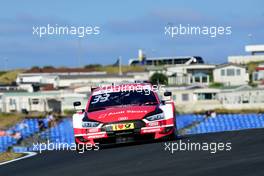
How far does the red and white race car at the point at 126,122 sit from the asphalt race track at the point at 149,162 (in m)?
0.76

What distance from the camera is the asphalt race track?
10469 mm

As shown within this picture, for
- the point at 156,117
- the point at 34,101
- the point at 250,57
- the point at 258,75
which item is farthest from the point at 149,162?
the point at 250,57

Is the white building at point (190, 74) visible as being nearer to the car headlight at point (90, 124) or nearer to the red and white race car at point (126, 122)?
the red and white race car at point (126, 122)

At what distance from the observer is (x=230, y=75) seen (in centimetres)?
9831

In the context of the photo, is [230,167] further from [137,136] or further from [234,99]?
[234,99]

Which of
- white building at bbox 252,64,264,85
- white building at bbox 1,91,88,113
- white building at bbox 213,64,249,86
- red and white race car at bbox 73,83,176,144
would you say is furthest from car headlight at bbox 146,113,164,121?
white building at bbox 252,64,264,85

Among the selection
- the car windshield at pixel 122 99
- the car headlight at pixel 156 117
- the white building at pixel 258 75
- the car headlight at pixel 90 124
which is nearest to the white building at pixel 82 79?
the white building at pixel 258 75

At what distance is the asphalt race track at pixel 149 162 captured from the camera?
10.5 meters

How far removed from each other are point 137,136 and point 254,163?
19.2 feet

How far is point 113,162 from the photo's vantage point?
12.6m

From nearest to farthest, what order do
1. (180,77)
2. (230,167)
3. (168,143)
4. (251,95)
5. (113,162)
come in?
(230,167) → (113,162) → (168,143) → (251,95) → (180,77)

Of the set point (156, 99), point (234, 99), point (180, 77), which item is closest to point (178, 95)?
point (234, 99)

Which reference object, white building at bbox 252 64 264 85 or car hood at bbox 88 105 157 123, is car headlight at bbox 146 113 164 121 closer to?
car hood at bbox 88 105 157 123

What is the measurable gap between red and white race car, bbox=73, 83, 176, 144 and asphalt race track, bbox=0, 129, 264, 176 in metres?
0.76
